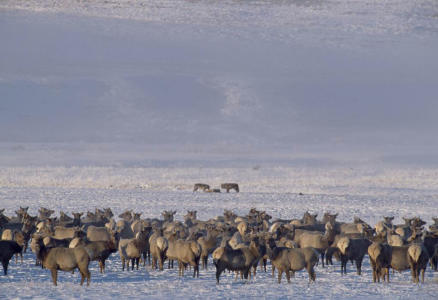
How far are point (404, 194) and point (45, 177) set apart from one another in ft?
83.9

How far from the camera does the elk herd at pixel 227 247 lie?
16.3 meters

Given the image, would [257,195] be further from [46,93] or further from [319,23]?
[319,23]

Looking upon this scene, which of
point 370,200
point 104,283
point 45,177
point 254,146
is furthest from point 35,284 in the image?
point 254,146

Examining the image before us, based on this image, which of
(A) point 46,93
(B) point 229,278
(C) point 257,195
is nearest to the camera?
(B) point 229,278

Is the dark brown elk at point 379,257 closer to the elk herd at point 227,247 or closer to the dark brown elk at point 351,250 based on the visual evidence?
the elk herd at point 227,247

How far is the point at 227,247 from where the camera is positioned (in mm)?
16828

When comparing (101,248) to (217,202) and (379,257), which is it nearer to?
(379,257)

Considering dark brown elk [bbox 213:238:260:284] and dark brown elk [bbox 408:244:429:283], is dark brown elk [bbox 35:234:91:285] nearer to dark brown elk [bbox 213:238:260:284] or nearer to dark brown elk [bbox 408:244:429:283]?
dark brown elk [bbox 213:238:260:284]

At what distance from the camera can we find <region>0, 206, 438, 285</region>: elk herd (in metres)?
16.3

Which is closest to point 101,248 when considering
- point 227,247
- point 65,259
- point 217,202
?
point 65,259

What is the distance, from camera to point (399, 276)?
688 inches

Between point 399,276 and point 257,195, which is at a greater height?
point 257,195

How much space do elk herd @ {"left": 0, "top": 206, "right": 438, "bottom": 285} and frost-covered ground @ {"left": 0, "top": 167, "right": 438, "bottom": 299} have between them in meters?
0.33

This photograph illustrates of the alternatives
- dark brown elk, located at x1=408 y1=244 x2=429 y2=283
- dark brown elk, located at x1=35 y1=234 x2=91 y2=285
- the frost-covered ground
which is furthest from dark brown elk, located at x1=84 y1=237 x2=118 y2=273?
dark brown elk, located at x1=408 y1=244 x2=429 y2=283
